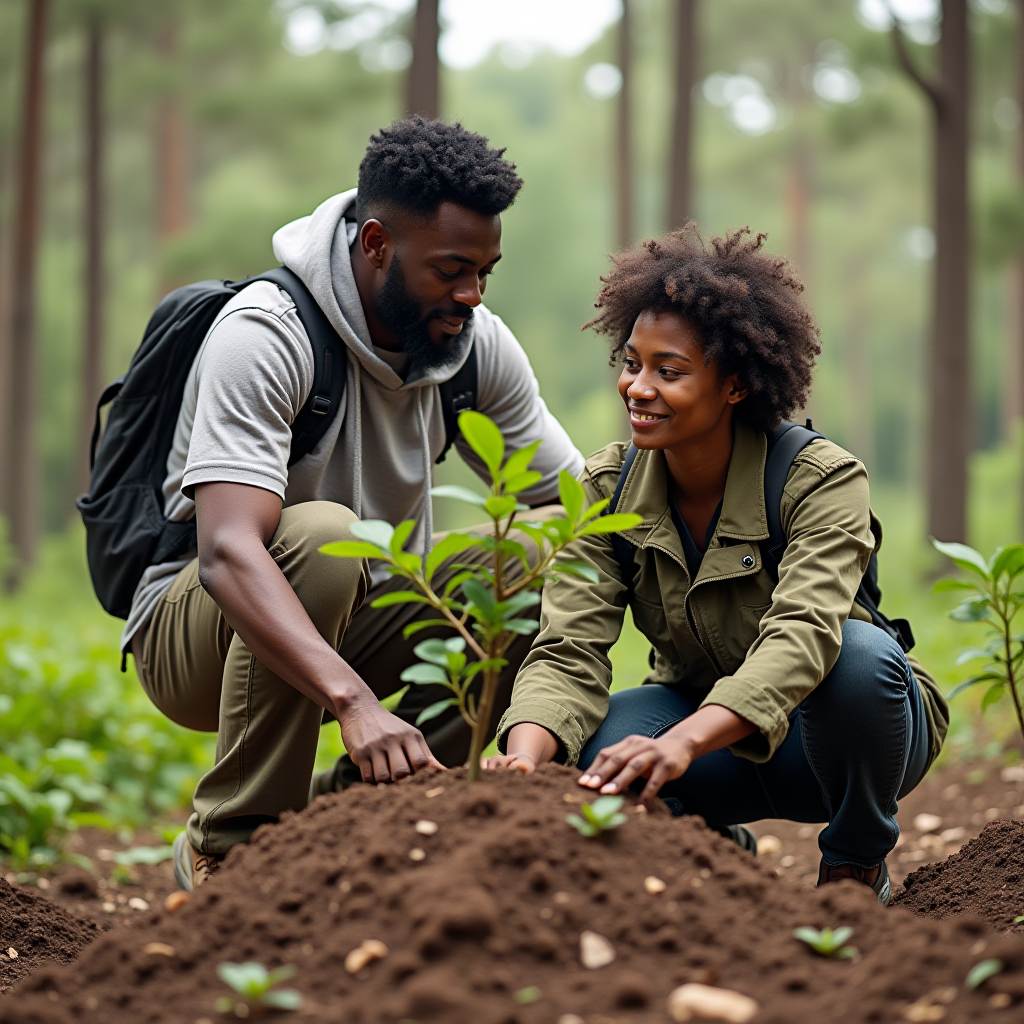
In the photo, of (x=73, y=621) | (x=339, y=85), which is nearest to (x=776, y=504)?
(x=73, y=621)

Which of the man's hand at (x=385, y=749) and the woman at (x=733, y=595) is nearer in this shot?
the man's hand at (x=385, y=749)

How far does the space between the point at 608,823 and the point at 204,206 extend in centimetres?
2114

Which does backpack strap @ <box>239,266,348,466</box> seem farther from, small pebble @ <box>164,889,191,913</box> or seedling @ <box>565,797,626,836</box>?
seedling @ <box>565,797,626,836</box>

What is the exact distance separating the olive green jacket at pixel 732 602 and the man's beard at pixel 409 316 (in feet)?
1.64

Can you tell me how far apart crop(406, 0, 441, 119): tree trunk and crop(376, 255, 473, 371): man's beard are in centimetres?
575

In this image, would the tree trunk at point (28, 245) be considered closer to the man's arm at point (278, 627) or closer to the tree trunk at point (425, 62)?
the tree trunk at point (425, 62)

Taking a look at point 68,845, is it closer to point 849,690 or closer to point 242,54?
point 849,690

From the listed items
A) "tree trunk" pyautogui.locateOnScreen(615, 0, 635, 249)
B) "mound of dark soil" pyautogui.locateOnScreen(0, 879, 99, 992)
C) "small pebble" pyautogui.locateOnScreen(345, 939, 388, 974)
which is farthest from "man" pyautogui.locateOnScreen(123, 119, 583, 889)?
"tree trunk" pyautogui.locateOnScreen(615, 0, 635, 249)

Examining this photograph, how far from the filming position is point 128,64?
1622 centimetres

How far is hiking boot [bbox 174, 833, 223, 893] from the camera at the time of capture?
106 inches

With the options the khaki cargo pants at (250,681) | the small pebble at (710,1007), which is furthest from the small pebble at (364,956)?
the khaki cargo pants at (250,681)

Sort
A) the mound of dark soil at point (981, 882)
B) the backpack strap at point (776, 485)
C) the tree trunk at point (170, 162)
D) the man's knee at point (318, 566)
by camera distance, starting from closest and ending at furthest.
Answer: the mound of dark soil at point (981, 882), the backpack strap at point (776, 485), the man's knee at point (318, 566), the tree trunk at point (170, 162)

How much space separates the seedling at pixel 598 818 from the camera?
1.72 metres

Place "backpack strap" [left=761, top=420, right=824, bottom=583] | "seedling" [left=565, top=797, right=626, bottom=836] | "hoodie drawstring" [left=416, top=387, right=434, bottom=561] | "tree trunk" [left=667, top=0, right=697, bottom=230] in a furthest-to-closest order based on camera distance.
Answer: "tree trunk" [left=667, top=0, right=697, bottom=230] < "hoodie drawstring" [left=416, top=387, right=434, bottom=561] < "backpack strap" [left=761, top=420, right=824, bottom=583] < "seedling" [left=565, top=797, right=626, bottom=836]
